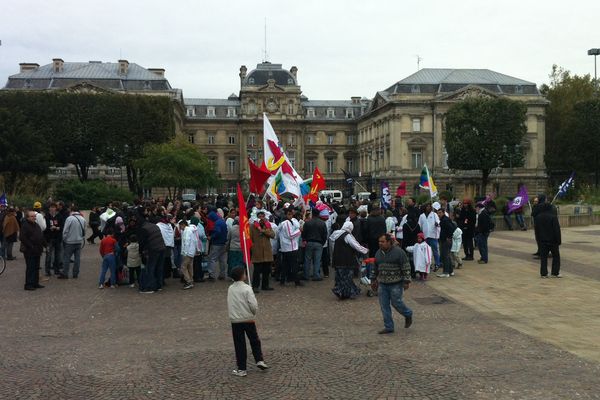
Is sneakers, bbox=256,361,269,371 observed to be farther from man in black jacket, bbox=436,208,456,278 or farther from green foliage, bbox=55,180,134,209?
green foliage, bbox=55,180,134,209

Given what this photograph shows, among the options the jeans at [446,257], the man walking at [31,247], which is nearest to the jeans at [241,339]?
the man walking at [31,247]

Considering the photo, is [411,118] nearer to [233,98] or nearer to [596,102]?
[596,102]

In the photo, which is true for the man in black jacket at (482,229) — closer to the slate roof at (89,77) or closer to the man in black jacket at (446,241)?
the man in black jacket at (446,241)

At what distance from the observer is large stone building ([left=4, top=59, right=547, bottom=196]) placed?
243ft

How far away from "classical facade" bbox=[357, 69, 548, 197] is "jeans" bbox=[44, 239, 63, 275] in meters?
61.5

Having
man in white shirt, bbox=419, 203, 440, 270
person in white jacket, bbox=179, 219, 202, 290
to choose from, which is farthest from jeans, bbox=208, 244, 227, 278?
man in white shirt, bbox=419, 203, 440, 270

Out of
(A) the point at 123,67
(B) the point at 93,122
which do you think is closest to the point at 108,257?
(B) the point at 93,122

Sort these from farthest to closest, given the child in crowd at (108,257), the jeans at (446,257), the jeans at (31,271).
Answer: the jeans at (446,257), the child in crowd at (108,257), the jeans at (31,271)

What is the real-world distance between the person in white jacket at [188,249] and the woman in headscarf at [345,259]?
377cm

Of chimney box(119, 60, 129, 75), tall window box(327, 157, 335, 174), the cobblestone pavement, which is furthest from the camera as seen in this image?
tall window box(327, 157, 335, 174)

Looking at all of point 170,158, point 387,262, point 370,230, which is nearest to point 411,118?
point 170,158

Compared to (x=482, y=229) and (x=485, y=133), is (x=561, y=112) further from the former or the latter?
(x=482, y=229)

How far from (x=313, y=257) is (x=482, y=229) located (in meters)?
5.82

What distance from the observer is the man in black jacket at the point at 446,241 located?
16.4m
